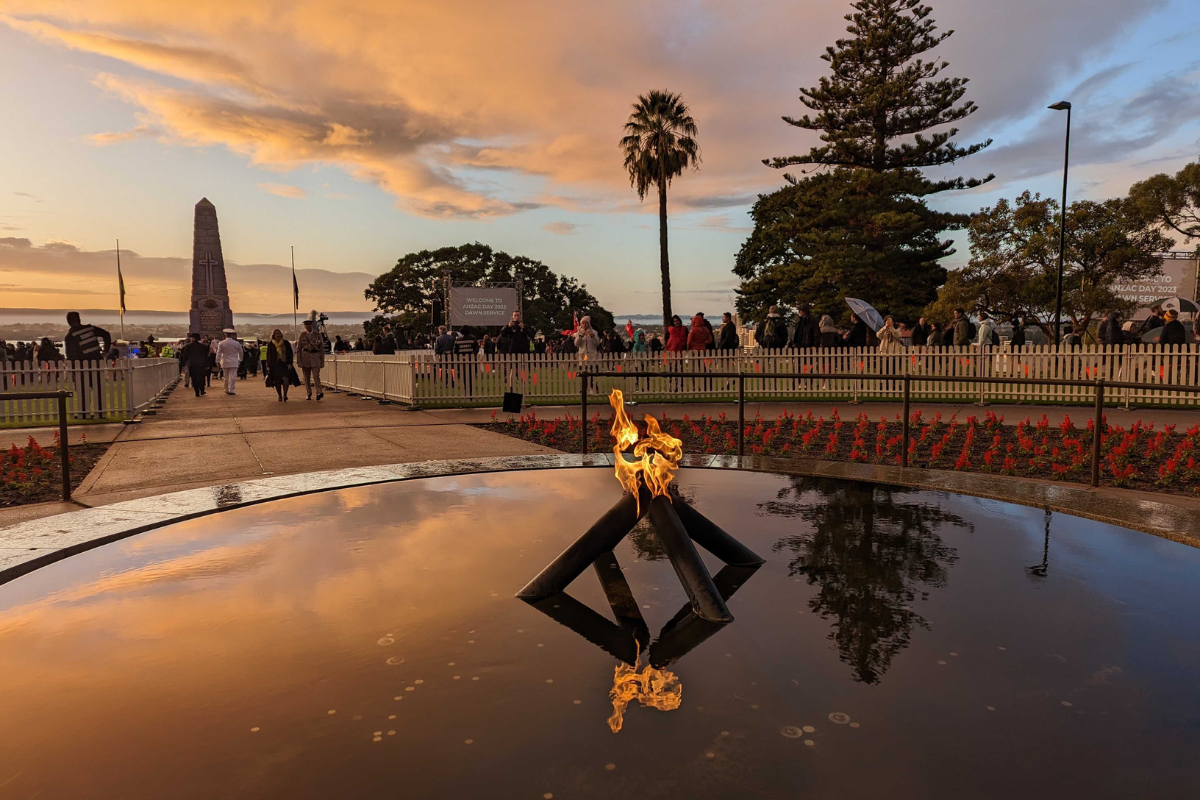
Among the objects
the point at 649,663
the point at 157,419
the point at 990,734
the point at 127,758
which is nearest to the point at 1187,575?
the point at 990,734

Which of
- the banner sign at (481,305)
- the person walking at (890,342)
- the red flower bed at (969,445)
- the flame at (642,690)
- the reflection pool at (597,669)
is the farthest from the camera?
the banner sign at (481,305)

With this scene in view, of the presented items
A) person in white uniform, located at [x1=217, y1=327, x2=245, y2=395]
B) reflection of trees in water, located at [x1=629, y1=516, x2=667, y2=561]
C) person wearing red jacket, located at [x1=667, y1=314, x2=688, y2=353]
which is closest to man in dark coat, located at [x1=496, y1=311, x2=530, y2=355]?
person wearing red jacket, located at [x1=667, y1=314, x2=688, y2=353]

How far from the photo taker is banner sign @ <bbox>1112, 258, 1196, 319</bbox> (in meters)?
35.9

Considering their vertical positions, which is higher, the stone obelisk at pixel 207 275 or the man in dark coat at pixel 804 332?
the stone obelisk at pixel 207 275

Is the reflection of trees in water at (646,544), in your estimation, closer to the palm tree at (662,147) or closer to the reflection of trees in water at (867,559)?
the reflection of trees in water at (867,559)

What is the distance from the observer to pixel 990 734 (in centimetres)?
271

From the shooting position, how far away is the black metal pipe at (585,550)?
4156 millimetres

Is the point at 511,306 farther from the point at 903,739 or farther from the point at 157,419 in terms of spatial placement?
the point at 903,739

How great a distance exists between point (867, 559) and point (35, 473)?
9.45m

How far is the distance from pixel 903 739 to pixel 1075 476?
6.78m

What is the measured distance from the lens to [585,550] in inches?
166

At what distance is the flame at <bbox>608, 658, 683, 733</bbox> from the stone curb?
4.03m

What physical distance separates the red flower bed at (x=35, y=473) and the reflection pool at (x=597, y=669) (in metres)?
3.49

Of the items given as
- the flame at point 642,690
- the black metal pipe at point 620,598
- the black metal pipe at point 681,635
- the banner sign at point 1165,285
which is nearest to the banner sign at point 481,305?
the banner sign at point 1165,285
